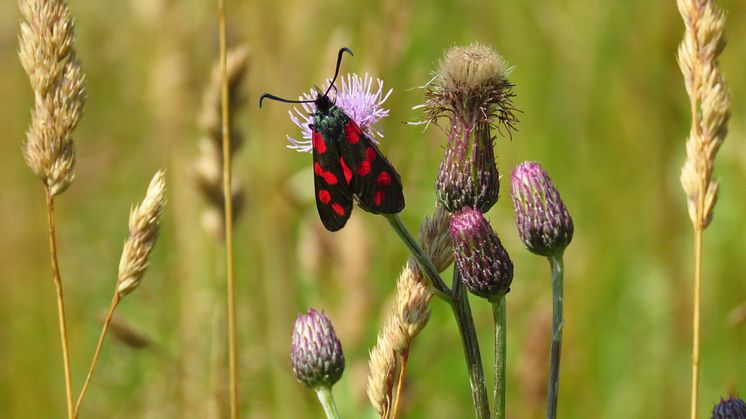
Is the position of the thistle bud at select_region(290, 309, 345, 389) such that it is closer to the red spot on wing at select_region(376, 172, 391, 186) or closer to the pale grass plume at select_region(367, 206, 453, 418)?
the pale grass plume at select_region(367, 206, 453, 418)

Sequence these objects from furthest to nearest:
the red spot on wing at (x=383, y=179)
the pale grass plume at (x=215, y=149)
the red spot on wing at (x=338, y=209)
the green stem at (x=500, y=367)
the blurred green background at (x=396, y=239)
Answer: the blurred green background at (x=396, y=239) → the pale grass plume at (x=215, y=149) → the red spot on wing at (x=338, y=209) → the red spot on wing at (x=383, y=179) → the green stem at (x=500, y=367)

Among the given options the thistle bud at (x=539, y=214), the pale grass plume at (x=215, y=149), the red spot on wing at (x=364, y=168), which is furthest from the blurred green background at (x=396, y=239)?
the red spot on wing at (x=364, y=168)

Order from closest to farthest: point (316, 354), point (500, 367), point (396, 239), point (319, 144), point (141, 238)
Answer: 1. point (500, 367)
2. point (141, 238)
3. point (316, 354)
4. point (319, 144)
5. point (396, 239)

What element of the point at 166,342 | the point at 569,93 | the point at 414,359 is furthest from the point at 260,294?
the point at 569,93

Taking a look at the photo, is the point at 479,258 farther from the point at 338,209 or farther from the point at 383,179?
the point at 338,209

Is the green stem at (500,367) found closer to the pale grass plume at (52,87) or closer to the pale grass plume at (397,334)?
the pale grass plume at (397,334)

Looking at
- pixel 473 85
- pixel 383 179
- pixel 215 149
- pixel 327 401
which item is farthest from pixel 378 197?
pixel 215 149
